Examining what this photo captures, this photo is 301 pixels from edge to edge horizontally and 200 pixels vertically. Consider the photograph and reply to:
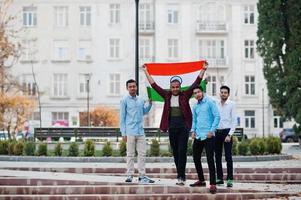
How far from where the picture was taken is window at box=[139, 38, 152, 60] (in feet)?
183

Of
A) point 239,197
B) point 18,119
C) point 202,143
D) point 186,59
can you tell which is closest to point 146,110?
point 202,143

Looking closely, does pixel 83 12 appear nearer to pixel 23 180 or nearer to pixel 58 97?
pixel 58 97

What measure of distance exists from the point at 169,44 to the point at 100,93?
7.55 meters

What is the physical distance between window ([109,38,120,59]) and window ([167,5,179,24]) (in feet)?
16.6

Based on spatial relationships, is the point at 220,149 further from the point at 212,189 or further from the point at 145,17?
the point at 145,17

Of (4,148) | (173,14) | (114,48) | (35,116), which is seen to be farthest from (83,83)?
(4,148)

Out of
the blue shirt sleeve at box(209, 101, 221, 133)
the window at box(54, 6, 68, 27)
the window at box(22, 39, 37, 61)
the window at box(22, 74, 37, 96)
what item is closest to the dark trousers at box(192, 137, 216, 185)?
the blue shirt sleeve at box(209, 101, 221, 133)

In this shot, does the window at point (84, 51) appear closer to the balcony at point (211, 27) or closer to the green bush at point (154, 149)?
the balcony at point (211, 27)

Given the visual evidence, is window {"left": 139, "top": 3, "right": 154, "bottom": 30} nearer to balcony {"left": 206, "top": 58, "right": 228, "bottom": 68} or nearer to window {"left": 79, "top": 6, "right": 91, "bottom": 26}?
window {"left": 79, "top": 6, "right": 91, "bottom": 26}

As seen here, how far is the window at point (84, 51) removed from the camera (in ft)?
184

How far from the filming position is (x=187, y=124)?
11852 mm

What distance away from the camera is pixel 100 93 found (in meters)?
55.7

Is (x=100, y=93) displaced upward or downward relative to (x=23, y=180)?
upward

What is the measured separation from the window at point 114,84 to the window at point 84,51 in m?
2.63
